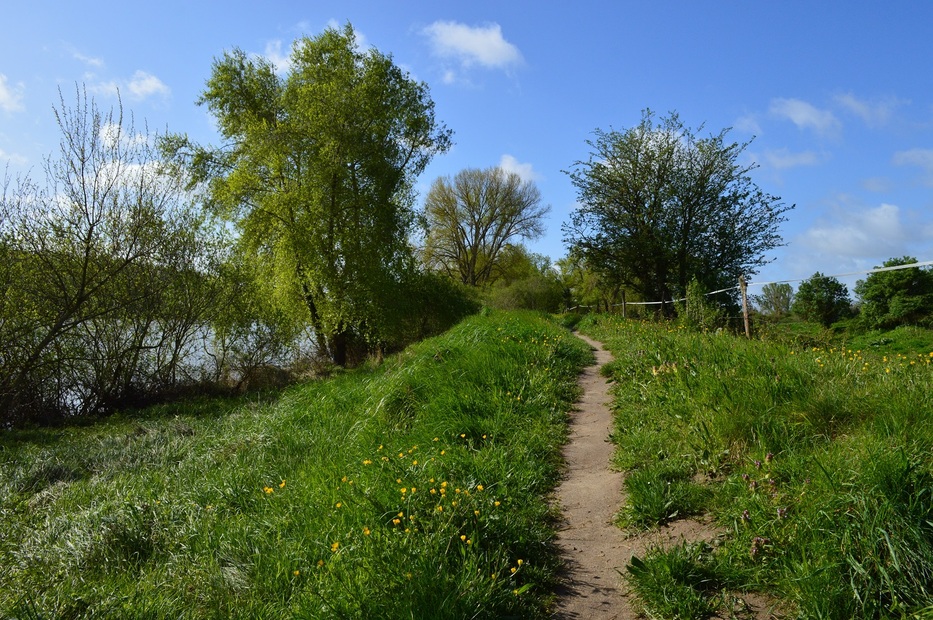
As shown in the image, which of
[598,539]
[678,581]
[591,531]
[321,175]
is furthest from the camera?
[321,175]

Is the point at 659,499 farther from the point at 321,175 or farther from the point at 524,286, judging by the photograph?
the point at 524,286

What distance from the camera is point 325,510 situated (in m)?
4.12

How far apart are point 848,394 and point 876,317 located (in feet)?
63.8

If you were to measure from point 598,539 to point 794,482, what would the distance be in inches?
50.0

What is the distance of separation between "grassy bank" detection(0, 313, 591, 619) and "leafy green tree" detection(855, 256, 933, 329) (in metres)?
17.0

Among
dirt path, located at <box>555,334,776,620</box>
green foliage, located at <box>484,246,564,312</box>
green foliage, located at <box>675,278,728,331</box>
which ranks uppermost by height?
green foliage, located at <box>484,246,564,312</box>

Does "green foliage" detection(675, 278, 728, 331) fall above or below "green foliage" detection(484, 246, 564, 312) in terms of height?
below

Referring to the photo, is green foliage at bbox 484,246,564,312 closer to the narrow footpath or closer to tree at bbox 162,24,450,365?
tree at bbox 162,24,450,365

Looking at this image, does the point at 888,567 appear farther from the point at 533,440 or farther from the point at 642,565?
the point at 533,440

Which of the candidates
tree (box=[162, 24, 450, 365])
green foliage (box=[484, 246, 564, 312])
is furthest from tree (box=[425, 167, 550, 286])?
tree (box=[162, 24, 450, 365])

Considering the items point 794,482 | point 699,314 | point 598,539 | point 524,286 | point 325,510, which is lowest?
point 598,539

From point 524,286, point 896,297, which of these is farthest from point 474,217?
point 896,297

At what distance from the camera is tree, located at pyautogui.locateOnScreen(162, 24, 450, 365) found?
1948 centimetres

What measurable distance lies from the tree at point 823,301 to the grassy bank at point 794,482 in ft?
61.5
